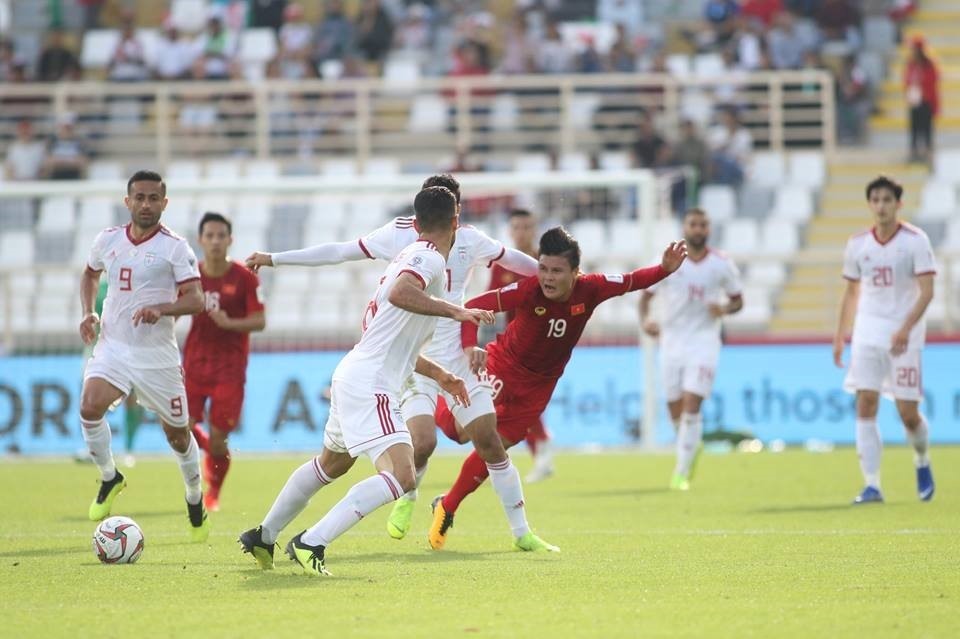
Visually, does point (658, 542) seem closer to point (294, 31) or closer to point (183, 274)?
point (183, 274)

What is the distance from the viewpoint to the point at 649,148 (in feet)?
88.8

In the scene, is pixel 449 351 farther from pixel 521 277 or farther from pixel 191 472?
pixel 521 277

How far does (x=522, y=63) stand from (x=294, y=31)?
171 inches

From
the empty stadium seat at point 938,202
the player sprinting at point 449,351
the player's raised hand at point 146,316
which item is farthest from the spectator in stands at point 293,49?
the player's raised hand at point 146,316

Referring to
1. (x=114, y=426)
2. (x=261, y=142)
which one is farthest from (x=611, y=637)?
(x=261, y=142)

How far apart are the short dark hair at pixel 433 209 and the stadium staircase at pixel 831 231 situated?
14750 mm

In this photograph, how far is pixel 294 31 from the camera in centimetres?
3072

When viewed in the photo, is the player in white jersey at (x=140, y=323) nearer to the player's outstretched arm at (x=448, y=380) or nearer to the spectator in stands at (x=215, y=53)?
the player's outstretched arm at (x=448, y=380)

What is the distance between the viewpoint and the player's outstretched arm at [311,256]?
10.3m

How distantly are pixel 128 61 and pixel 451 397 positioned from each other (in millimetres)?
20047

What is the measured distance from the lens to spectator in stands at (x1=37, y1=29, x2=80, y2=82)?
30141 millimetres

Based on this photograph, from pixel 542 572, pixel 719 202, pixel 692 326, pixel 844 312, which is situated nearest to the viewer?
pixel 542 572

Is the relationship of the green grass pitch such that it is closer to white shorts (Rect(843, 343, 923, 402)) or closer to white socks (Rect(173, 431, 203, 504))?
white socks (Rect(173, 431, 203, 504))

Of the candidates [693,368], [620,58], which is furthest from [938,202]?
[693,368]
